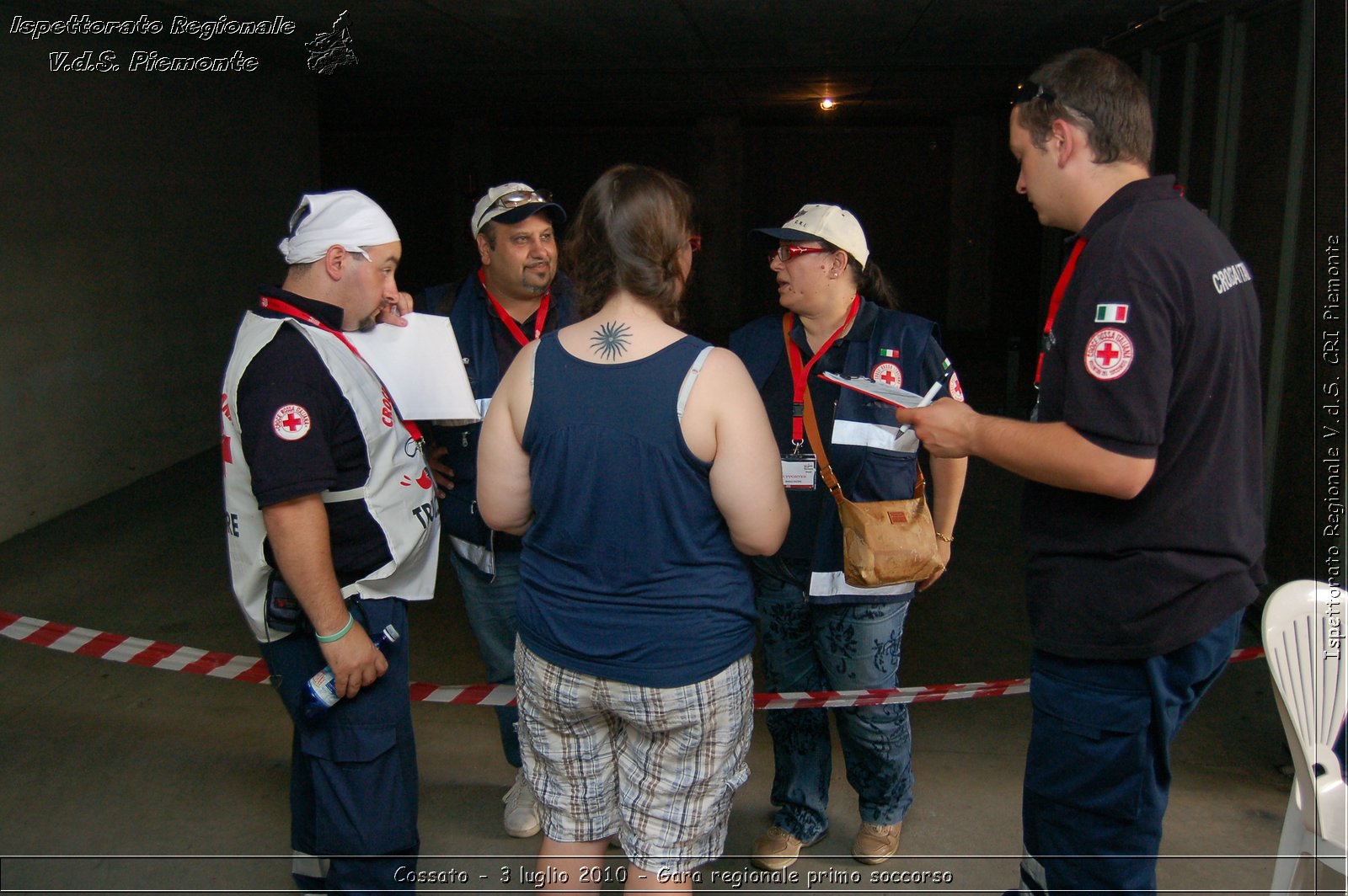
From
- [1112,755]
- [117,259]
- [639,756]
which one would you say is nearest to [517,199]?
[639,756]

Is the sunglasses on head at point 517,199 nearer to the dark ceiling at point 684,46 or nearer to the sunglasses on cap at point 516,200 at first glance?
the sunglasses on cap at point 516,200

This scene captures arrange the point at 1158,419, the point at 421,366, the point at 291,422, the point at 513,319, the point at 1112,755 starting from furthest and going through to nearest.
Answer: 1. the point at 513,319
2. the point at 421,366
3. the point at 291,422
4. the point at 1112,755
5. the point at 1158,419

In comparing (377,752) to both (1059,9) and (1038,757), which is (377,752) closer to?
(1038,757)

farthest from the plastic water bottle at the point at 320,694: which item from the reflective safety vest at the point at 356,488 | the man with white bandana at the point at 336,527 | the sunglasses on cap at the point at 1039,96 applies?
the sunglasses on cap at the point at 1039,96

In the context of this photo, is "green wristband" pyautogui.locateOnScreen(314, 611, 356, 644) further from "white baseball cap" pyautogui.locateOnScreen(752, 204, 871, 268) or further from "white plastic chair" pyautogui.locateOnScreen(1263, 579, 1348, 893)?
"white plastic chair" pyautogui.locateOnScreen(1263, 579, 1348, 893)

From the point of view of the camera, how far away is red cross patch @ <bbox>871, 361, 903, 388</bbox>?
2.52m

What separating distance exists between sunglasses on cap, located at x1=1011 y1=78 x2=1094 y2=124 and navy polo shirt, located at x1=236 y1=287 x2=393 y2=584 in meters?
1.42

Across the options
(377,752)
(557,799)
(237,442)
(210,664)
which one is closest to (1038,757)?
Result: (557,799)

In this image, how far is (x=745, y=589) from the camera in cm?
192

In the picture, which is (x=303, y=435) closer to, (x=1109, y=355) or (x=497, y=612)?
(x=497, y=612)

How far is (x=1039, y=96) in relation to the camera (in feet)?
5.84

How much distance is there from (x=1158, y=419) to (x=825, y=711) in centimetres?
140

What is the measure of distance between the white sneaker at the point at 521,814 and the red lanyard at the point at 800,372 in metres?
1.30

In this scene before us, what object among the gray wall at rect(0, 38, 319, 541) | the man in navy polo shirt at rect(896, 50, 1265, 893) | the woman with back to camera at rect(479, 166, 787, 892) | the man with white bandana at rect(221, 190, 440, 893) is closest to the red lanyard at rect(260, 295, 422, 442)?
the man with white bandana at rect(221, 190, 440, 893)
